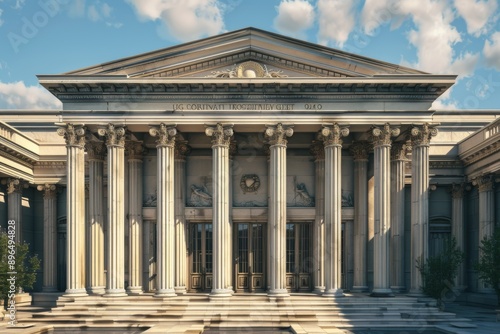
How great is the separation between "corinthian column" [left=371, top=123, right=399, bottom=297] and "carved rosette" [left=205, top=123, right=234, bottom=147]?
26.9 feet

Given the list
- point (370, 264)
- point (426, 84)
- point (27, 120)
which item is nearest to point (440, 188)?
point (370, 264)

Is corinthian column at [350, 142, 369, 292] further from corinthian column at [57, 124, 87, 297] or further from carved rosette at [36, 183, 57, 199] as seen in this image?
carved rosette at [36, 183, 57, 199]

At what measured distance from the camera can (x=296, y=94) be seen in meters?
32.6

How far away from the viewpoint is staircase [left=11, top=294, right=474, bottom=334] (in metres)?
29.4

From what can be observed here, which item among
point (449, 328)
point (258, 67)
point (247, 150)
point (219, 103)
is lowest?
point (449, 328)

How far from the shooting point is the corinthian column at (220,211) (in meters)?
32.2

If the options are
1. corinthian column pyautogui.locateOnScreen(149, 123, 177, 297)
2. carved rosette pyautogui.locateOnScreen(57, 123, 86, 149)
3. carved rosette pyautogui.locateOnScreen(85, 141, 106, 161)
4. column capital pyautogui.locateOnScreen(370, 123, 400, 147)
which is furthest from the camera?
carved rosette pyautogui.locateOnScreen(85, 141, 106, 161)

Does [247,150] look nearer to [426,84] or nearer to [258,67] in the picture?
[258,67]

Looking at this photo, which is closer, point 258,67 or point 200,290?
point 258,67

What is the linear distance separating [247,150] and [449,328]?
16.5 meters

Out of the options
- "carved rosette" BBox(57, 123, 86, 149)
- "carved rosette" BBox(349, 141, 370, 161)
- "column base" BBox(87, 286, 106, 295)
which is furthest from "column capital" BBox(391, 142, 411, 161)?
"column base" BBox(87, 286, 106, 295)

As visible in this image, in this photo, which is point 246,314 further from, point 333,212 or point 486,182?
point 486,182

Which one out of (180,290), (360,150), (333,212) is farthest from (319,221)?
(180,290)

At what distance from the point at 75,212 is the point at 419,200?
63.5 feet
